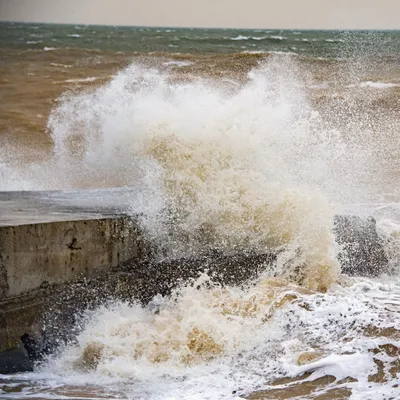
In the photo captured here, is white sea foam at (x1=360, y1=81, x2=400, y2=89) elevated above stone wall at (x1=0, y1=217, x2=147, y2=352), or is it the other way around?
white sea foam at (x1=360, y1=81, x2=400, y2=89)

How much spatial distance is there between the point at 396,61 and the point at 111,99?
14427mm

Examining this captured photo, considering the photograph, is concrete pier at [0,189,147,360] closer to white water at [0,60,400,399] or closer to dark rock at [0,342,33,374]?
dark rock at [0,342,33,374]

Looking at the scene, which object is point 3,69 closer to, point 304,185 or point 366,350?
point 304,185

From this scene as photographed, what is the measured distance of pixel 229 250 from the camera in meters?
5.50

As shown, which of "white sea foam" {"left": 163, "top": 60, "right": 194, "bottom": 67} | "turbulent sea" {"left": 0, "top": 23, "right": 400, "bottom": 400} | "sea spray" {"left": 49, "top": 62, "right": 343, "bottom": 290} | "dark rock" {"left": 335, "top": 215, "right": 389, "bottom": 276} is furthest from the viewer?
"white sea foam" {"left": 163, "top": 60, "right": 194, "bottom": 67}

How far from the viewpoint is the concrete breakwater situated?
181 inches

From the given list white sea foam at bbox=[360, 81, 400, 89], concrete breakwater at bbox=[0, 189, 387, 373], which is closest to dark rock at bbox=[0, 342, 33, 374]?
concrete breakwater at bbox=[0, 189, 387, 373]

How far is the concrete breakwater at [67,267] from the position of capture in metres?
4.61

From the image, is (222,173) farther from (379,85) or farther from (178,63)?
(178,63)

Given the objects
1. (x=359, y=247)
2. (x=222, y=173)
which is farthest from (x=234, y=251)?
(x=359, y=247)

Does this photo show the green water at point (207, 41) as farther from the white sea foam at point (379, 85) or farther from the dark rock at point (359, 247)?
the dark rock at point (359, 247)

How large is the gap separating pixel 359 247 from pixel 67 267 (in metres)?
2.38

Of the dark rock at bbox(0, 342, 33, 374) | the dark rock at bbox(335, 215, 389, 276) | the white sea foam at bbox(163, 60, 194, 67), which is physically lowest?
the dark rock at bbox(0, 342, 33, 374)

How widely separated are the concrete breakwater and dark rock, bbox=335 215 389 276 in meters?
0.69
